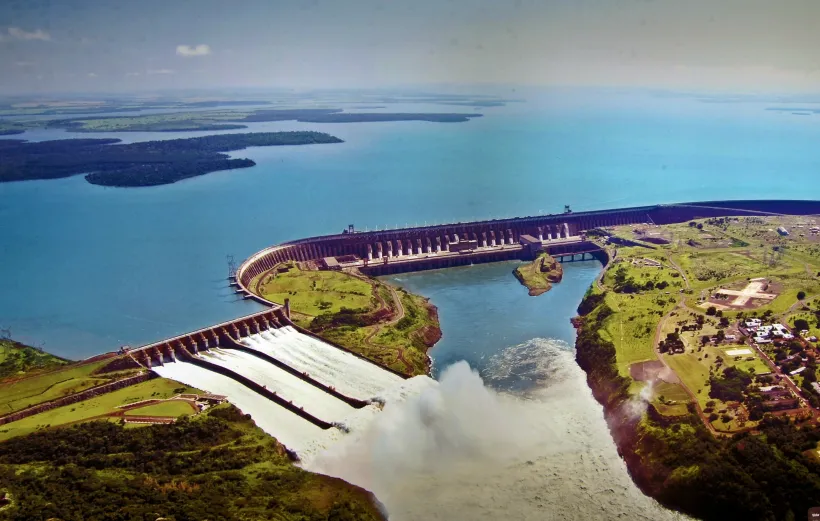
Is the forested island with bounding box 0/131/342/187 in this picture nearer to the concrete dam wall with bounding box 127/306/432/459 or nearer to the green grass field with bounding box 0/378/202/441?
the concrete dam wall with bounding box 127/306/432/459

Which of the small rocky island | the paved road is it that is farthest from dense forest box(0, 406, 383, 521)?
the small rocky island

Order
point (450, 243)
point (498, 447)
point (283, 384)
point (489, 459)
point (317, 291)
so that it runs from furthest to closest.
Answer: point (450, 243) < point (317, 291) < point (283, 384) < point (498, 447) < point (489, 459)

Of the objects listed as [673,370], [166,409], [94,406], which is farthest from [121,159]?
[673,370]

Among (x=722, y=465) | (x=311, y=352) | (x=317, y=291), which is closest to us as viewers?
(x=722, y=465)

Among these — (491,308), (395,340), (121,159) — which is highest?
(121,159)

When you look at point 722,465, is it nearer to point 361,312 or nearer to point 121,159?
point 361,312

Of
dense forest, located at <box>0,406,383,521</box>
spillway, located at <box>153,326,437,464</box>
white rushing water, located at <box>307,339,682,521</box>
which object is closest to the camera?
dense forest, located at <box>0,406,383,521</box>

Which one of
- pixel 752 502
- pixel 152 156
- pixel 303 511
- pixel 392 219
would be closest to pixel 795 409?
pixel 752 502
